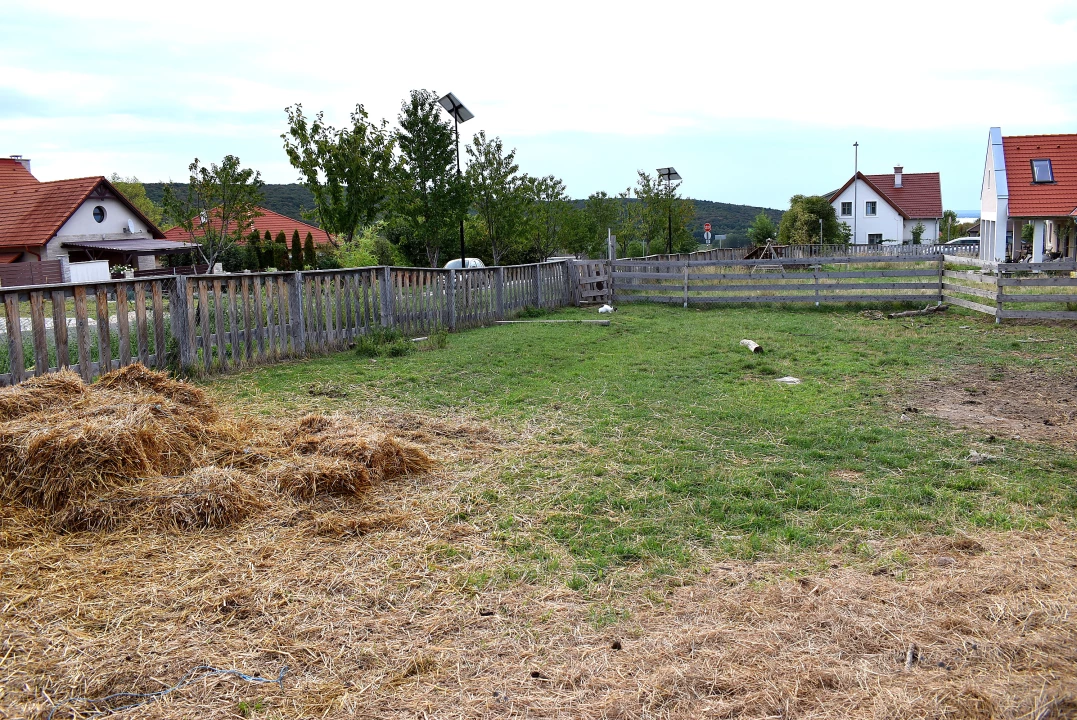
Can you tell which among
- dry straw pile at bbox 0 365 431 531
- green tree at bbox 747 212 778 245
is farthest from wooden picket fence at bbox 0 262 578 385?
green tree at bbox 747 212 778 245

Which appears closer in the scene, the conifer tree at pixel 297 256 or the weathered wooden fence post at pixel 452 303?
the weathered wooden fence post at pixel 452 303

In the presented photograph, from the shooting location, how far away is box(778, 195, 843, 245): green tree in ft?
166

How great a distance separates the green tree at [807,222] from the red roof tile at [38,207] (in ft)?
129

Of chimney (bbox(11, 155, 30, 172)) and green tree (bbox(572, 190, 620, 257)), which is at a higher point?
chimney (bbox(11, 155, 30, 172))

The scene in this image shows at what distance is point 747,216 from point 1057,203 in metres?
82.5

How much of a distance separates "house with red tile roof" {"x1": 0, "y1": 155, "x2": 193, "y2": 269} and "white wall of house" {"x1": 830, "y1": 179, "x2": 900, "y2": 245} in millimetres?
49618

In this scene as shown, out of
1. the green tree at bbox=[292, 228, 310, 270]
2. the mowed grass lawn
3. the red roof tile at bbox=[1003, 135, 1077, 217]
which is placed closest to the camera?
the mowed grass lawn

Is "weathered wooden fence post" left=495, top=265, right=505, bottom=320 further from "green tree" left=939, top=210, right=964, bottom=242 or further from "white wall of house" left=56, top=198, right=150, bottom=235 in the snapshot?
"green tree" left=939, top=210, right=964, bottom=242

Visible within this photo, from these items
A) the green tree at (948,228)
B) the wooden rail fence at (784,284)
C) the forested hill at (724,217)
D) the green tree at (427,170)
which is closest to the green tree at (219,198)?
the green tree at (427,170)

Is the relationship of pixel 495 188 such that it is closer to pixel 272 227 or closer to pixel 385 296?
pixel 385 296

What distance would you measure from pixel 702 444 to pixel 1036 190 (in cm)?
3060

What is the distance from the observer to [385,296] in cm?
1307

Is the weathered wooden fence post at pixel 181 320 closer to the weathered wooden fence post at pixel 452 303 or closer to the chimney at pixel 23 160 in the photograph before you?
the weathered wooden fence post at pixel 452 303

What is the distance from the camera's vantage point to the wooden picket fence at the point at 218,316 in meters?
8.22
